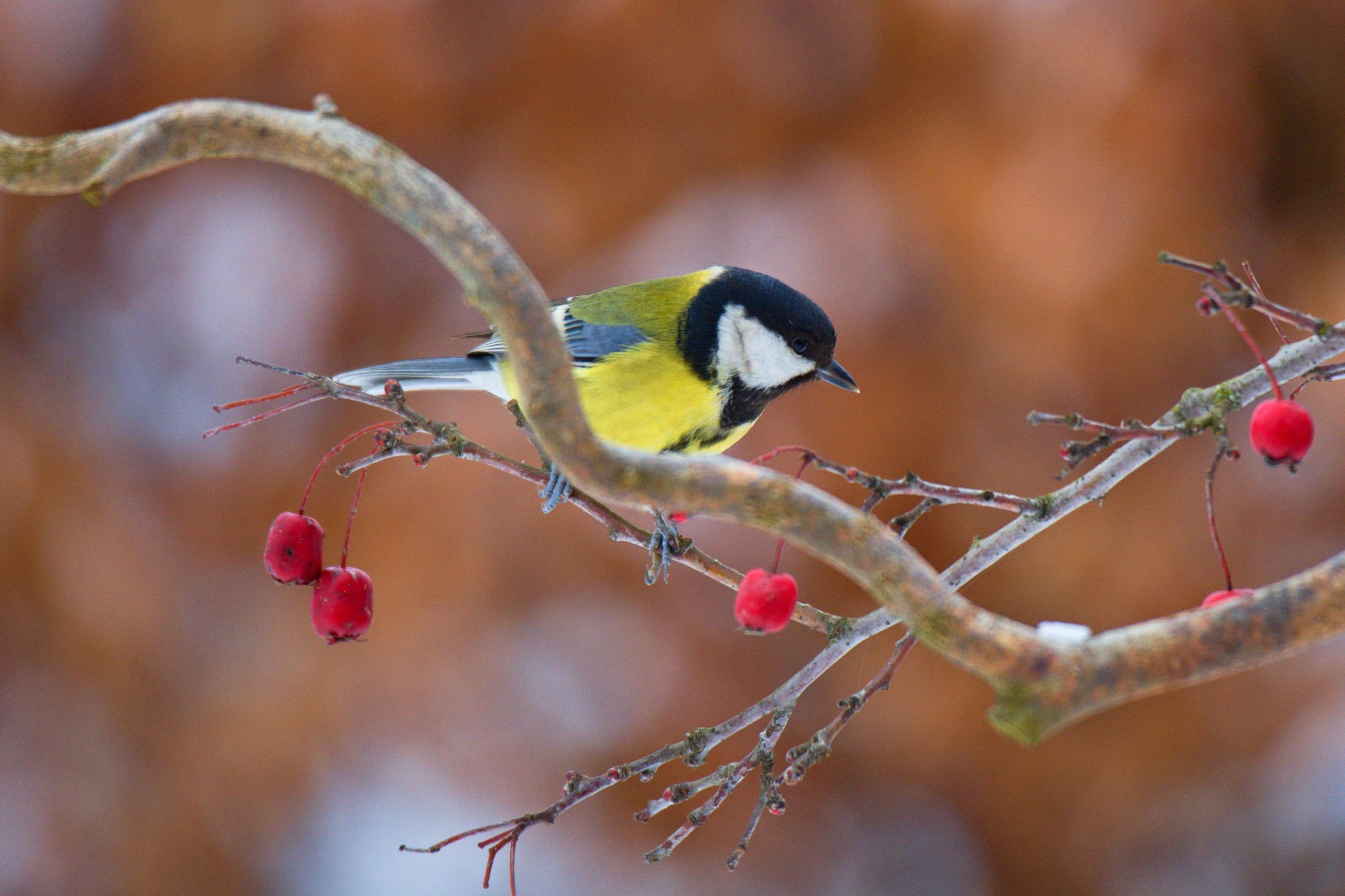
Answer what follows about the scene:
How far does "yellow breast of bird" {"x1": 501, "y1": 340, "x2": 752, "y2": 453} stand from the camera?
3.91 feet

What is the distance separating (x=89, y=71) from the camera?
1.99 metres

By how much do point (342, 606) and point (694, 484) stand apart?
48cm

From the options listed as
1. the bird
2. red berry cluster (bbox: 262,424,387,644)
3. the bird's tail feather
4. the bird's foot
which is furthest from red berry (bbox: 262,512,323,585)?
the bird's tail feather

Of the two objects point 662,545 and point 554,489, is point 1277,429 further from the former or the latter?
point 554,489

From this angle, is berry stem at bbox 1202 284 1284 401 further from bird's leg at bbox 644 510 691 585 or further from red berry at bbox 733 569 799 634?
bird's leg at bbox 644 510 691 585

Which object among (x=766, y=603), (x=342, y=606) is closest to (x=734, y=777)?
(x=766, y=603)

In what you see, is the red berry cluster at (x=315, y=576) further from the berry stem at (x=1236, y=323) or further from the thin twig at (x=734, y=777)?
the berry stem at (x=1236, y=323)

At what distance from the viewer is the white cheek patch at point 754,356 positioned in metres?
1.20

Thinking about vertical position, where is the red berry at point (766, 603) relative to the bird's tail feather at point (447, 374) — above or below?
below

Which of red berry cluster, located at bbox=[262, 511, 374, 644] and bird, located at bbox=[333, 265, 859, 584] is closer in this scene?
red berry cluster, located at bbox=[262, 511, 374, 644]

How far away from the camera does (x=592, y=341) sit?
129 centimetres

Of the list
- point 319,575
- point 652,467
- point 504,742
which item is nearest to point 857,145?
point 504,742

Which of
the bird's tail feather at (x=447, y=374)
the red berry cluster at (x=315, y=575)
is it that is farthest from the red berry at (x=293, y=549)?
the bird's tail feather at (x=447, y=374)

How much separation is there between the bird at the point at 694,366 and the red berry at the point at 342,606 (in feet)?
1.08
